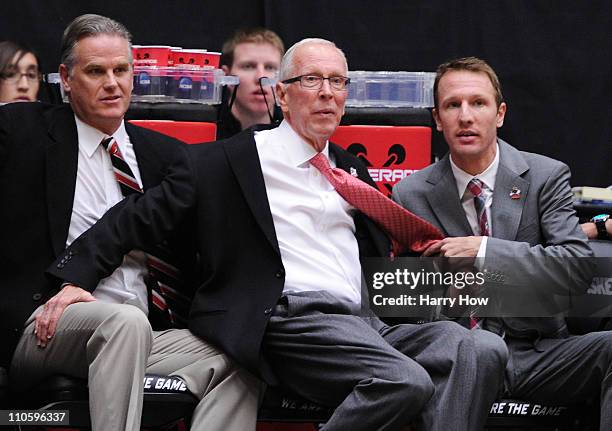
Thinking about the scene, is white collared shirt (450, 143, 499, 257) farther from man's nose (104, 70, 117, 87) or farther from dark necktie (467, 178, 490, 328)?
man's nose (104, 70, 117, 87)

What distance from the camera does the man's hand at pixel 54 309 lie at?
375cm

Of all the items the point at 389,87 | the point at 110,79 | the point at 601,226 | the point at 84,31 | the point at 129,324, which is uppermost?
the point at 84,31

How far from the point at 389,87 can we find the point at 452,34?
58cm

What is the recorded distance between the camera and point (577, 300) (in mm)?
4246

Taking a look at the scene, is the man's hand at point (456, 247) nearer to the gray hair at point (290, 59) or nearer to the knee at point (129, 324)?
the gray hair at point (290, 59)

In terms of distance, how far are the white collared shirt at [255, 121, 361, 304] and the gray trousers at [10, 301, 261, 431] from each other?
1.25 feet

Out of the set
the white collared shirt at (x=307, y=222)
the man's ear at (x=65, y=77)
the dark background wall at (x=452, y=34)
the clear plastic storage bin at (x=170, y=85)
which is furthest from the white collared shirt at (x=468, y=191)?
the man's ear at (x=65, y=77)

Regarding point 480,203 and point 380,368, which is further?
point 480,203

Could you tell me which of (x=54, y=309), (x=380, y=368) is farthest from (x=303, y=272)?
(x=54, y=309)

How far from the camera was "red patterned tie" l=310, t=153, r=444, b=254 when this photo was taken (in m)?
4.07

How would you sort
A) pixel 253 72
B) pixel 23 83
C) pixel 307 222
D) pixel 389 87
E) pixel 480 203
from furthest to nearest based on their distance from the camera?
pixel 253 72 < pixel 23 83 < pixel 389 87 < pixel 480 203 < pixel 307 222

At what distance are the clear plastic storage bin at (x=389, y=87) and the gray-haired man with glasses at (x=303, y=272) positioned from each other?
822mm

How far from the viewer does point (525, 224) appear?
13.8 feet

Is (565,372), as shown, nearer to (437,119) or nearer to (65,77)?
(437,119)
